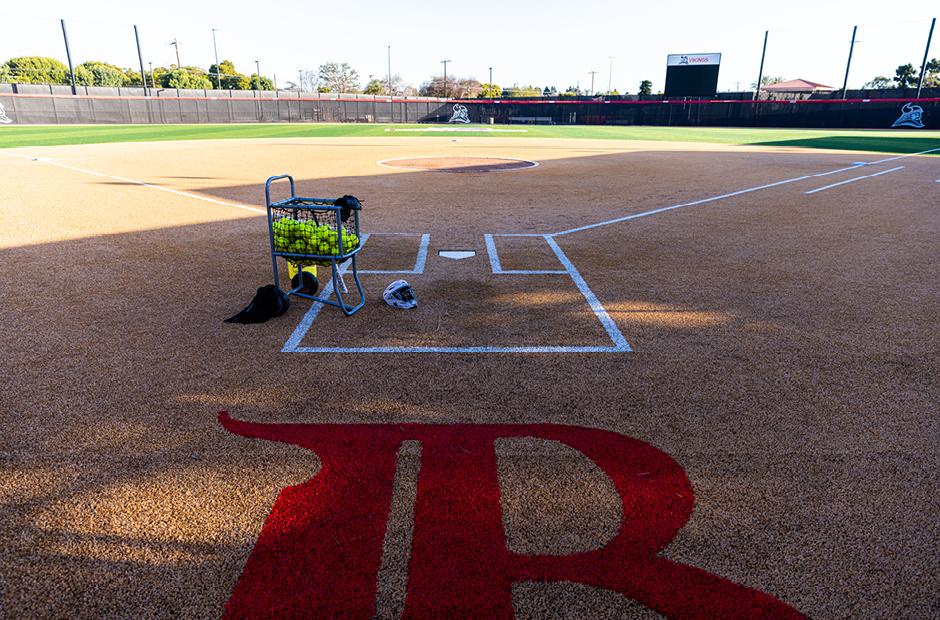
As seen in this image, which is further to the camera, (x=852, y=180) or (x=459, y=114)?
(x=459, y=114)

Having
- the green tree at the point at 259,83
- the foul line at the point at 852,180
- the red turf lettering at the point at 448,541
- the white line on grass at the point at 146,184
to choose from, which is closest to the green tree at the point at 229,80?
the green tree at the point at 259,83

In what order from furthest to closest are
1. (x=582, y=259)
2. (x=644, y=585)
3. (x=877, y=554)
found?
1. (x=582, y=259)
2. (x=877, y=554)
3. (x=644, y=585)

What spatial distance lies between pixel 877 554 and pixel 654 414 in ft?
4.66

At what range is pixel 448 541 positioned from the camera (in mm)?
2705

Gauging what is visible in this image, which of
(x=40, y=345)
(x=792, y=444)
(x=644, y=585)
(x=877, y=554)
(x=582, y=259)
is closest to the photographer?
(x=644, y=585)

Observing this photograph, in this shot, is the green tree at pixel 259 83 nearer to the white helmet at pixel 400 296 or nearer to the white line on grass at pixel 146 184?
the white line on grass at pixel 146 184

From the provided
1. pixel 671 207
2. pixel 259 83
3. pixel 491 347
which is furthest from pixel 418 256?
pixel 259 83

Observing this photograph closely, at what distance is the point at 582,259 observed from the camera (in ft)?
25.3

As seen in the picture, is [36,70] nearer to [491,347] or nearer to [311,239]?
[311,239]

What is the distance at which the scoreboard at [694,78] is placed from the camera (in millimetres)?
58844

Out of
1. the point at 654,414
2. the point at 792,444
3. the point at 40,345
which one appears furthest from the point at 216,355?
the point at 792,444

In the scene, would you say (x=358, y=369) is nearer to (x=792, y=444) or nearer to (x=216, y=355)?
(x=216, y=355)

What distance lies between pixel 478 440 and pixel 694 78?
66315mm

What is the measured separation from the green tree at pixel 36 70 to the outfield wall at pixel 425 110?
158ft
